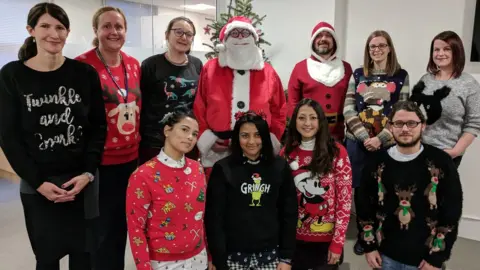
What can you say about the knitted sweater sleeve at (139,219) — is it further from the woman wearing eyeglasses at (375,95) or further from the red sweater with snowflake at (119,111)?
the woman wearing eyeglasses at (375,95)

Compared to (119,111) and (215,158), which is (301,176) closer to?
(215,158)

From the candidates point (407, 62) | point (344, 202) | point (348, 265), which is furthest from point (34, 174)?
point (407, 62)

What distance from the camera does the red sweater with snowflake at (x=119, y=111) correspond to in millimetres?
2000

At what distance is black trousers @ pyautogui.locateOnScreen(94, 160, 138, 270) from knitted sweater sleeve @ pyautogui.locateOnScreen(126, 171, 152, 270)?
406 mm

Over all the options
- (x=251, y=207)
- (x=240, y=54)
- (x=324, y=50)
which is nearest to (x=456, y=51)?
(x=324, y=50)

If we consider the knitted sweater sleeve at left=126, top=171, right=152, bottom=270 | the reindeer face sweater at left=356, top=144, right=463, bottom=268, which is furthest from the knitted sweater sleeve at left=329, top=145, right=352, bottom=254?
the knitted sweater sleeve at left=126, top=171, right=152, bottom=270

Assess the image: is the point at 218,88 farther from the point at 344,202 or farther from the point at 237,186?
the point at 344,202

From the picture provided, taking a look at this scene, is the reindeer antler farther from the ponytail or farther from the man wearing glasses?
the man wearing glasses

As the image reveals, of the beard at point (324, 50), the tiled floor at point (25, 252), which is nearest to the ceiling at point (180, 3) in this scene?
the beard at point (324, 50)

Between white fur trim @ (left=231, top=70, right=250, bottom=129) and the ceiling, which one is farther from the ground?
the ceiling

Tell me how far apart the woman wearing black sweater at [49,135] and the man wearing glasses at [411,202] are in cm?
132

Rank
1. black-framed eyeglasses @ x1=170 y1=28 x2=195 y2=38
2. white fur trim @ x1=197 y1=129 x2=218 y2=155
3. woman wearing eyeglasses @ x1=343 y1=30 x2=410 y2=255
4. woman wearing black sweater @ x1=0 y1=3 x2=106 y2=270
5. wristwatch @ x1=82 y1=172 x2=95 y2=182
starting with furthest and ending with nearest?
woman wearing eyeglasses @ x1=343 y1=30 x2=410 y2=255 < black-framed eyeglasses @ x1=170 y1=28 x2=195 y2=38 < white fur trim @ x1=197 y1=129 x2=218 y2=155 < wristwatch @ x1=82 y1=172 x2=95 y2=182 < woman wearing black sweater @ x1=0 y1=3 x2=106 y2=270

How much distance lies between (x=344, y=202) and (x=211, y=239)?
69 centimetres

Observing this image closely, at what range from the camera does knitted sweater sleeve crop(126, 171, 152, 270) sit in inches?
64.4
